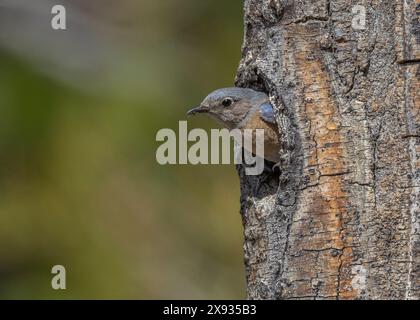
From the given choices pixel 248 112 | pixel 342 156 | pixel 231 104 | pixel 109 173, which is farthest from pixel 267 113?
pixel 109 173

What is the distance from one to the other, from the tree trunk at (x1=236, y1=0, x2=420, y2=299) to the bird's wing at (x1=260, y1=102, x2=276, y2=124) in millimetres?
317

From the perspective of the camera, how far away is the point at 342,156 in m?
4.35

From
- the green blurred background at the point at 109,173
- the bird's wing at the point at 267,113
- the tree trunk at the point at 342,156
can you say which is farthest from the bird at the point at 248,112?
the green blurred background at the point at 109,173

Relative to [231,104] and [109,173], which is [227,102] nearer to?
[231,104]

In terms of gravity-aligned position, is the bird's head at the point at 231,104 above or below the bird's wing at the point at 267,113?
above

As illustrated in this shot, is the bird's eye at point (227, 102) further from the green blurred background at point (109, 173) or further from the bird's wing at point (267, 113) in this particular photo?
the green blurred background at point (109, 173)

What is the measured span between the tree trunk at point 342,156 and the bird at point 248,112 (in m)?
0.37

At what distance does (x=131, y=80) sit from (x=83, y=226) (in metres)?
1.59

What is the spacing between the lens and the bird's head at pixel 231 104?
514 centimetres

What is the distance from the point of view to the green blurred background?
8.22 metres

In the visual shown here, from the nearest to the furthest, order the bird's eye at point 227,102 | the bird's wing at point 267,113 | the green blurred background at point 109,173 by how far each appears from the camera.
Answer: the bird's wing at point 267,113
the bird's eye at point 227,102
the green blurred background at point 109,173

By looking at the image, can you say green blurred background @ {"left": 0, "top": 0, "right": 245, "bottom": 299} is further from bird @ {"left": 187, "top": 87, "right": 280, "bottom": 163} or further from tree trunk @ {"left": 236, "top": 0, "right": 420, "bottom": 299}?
tree trunk @ {"left": 236, "top": 0, "right": 420, "bottom": 299}

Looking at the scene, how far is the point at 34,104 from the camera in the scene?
830 cm
